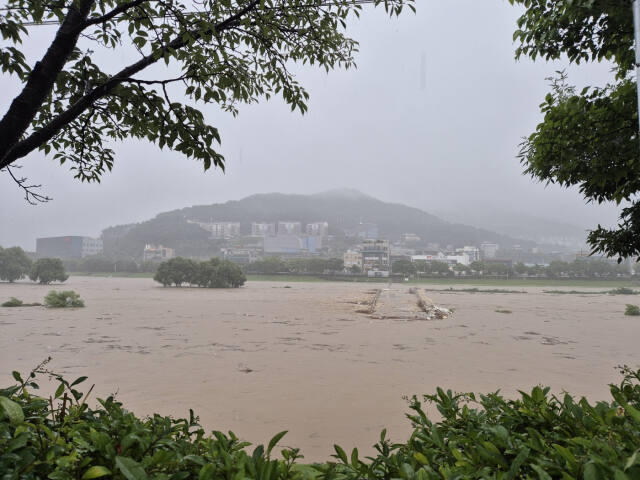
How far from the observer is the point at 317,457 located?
4.38 metres

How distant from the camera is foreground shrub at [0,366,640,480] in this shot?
1.12m

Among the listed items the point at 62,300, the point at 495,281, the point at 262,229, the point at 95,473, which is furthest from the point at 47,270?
the point at 262,229

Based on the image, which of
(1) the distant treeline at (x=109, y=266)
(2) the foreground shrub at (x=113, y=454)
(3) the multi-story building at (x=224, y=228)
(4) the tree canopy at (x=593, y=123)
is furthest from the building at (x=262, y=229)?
(2) the foreground shrub at (x=113, y=454)

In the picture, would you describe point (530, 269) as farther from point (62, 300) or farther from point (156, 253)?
point (156, 253)

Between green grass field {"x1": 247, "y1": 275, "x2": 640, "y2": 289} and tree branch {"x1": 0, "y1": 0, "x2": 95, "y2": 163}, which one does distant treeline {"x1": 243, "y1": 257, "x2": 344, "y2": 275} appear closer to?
green grass field {"x1": 247, "y1": 275, "x2": 640, "y2": 289}

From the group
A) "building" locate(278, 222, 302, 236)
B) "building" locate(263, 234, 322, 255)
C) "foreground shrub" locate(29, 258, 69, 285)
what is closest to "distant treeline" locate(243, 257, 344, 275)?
"foreground shrub" locate(29, 258, 69, 285)

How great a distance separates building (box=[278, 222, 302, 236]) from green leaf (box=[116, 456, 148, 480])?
7142 inches

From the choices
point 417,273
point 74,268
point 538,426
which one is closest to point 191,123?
A: point 538,426

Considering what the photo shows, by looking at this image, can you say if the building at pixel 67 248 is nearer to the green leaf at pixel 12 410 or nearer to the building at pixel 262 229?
the building at pixel 262 229

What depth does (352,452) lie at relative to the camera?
1.31 metres

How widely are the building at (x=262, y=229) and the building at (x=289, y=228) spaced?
11.9ft

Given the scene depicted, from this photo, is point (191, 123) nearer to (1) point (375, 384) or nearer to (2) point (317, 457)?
(2) point (317, 457)

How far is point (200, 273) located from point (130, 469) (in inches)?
1843

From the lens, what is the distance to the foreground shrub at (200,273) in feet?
150
